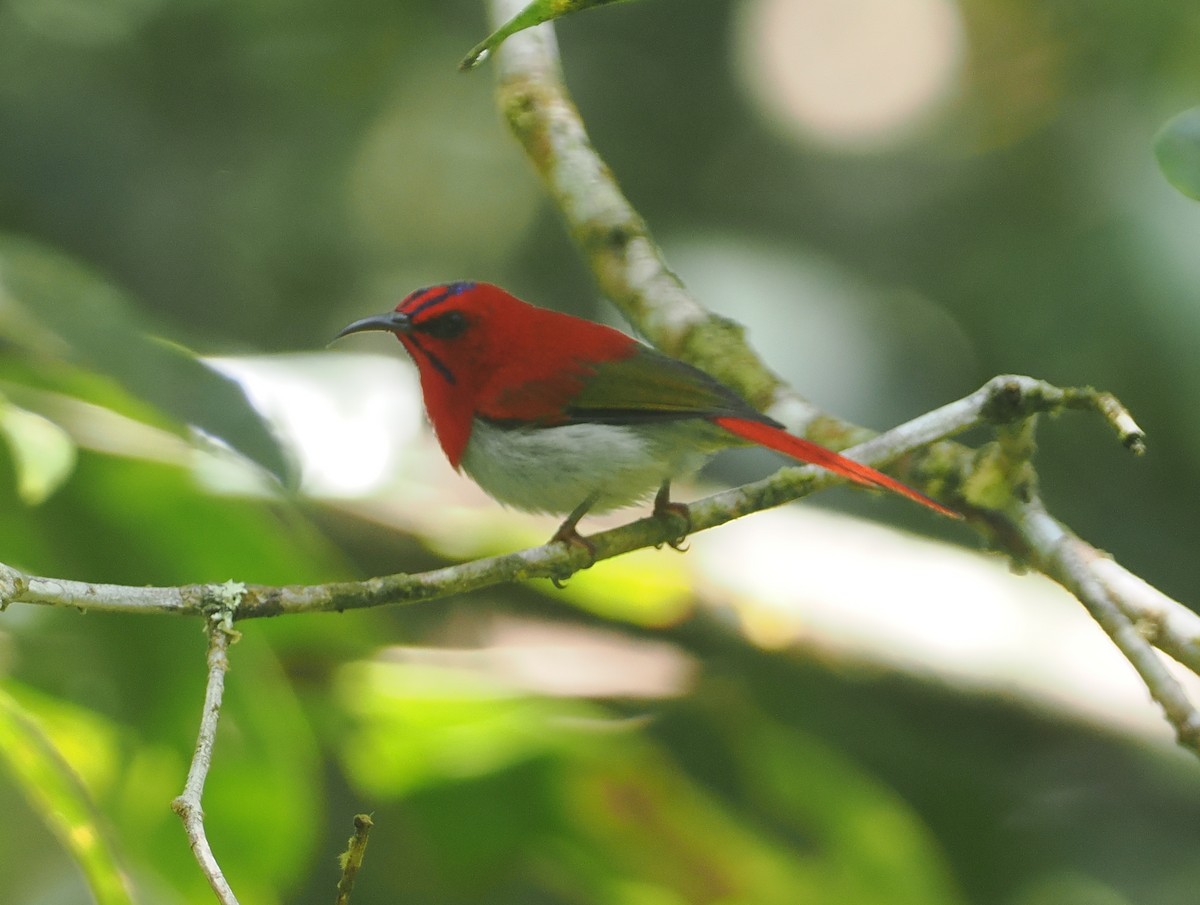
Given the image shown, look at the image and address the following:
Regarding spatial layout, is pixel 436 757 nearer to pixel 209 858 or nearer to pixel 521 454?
pixel 521 454

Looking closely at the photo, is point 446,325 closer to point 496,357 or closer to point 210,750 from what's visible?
point 496,357

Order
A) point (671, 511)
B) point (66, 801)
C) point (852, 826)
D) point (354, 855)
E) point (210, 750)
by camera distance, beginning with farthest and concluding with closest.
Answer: point (852, 826) → point (671, 511) → point (66, 801) → point (210, 750) → point (354, 855)

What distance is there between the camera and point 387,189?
7.20m

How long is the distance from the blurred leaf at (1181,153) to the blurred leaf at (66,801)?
2021 millimetres

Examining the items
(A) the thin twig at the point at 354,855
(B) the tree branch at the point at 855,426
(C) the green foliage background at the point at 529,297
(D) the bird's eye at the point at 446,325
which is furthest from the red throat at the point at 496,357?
(A) the thin twig at the point at 354,855

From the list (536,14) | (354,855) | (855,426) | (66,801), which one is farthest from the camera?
(855,426)

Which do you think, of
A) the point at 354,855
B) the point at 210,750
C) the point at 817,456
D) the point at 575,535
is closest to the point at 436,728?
the point at 575,535

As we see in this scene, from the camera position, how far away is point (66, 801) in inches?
94.3

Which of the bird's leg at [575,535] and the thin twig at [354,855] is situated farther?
the bird's leg at [575,535]

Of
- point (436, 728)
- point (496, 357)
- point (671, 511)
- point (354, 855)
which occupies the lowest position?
point (354, 855)

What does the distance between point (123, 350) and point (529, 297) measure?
12.6ft

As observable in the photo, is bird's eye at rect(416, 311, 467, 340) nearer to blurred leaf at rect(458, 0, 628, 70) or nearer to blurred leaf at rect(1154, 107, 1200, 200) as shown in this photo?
blurred leaf at rect(458, 0, 628, 70)

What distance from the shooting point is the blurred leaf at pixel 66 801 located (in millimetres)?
2295

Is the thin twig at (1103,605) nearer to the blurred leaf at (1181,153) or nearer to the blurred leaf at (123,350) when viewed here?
the blurred leaf at (1181,153)
